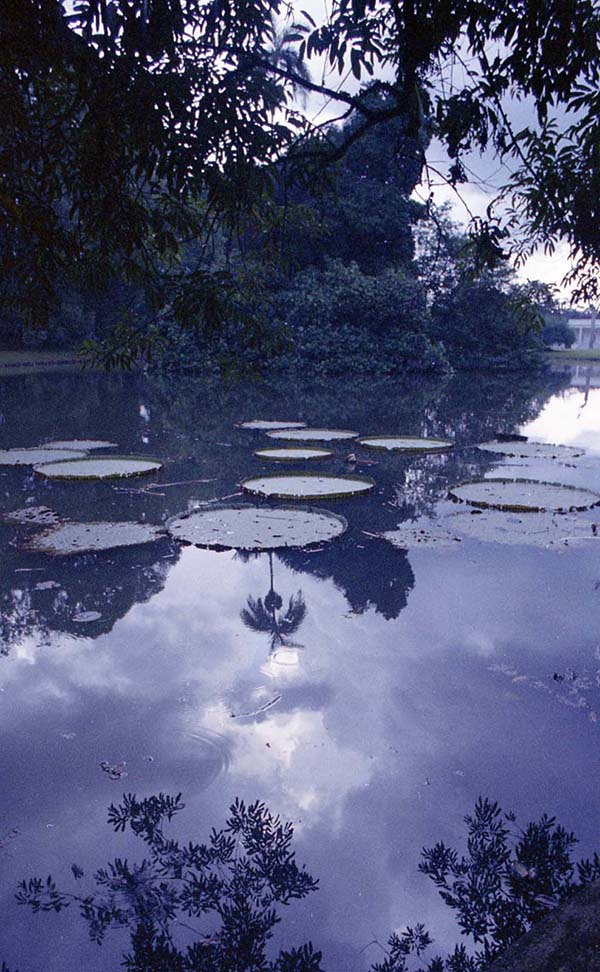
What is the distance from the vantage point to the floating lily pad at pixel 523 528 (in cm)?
520

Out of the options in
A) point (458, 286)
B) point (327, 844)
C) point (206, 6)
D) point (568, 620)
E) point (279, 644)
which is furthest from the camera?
point (458, 286)

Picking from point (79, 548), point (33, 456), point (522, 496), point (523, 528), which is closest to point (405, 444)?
point (522, 496)

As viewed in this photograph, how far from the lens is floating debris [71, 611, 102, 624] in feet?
12.4

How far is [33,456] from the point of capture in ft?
26.5

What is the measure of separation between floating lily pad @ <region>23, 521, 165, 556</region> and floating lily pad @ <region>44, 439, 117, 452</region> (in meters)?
3.55

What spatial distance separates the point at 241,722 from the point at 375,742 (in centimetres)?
55

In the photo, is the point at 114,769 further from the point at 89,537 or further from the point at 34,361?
the point at 34,361

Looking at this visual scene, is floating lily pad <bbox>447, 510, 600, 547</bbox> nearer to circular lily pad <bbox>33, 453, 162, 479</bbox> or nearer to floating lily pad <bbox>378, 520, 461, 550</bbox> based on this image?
floating lily pad <bbox>378, 520, 461, 550</bbox>

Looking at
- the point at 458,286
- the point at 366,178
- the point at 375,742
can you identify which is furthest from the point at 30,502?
the point at 458,286

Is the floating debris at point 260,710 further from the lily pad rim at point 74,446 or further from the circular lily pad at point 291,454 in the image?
the lily pad rim at point 74,446

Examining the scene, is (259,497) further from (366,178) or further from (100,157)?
(366,178)

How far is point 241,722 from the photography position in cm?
276

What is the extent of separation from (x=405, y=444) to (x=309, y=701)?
6.53 meters

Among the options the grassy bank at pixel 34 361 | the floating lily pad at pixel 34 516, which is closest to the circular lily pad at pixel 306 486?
the floating lily pad at pixel 34 516
